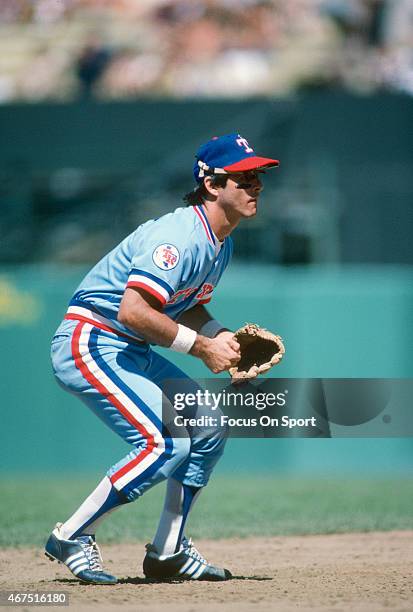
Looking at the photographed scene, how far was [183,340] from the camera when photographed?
173 inches

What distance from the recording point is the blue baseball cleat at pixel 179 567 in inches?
189

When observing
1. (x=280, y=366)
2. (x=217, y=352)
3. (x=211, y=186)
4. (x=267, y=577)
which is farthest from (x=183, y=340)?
(x=280, y=366)

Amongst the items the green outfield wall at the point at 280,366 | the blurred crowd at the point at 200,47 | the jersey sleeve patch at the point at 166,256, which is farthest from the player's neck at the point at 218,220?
the blurred crowd at the point at 200,47

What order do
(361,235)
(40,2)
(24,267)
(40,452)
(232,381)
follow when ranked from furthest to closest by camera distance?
(40,2) < (361,235) < (24,267) < (40,452) < (232,381)

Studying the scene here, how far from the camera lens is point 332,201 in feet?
43.7

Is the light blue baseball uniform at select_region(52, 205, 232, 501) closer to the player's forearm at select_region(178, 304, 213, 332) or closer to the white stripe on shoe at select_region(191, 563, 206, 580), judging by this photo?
the player's forearm at select_region(178, 304, 213, 332)

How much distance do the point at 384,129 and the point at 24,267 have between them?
4916 mm

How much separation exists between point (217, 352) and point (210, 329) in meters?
0.52

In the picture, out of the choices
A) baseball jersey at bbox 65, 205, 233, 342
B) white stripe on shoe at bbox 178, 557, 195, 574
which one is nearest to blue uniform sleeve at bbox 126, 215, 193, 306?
baseball jersey at bbox 65, 205, 233, 342

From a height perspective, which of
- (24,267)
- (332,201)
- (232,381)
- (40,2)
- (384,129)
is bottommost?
(232,381)

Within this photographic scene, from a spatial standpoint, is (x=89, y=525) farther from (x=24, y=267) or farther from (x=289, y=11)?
(x=289, y=11)

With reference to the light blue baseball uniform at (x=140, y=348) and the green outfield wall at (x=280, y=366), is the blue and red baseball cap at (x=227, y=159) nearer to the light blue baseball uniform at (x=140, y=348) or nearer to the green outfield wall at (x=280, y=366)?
the light blue baseball uniform at (x=140, y=348)

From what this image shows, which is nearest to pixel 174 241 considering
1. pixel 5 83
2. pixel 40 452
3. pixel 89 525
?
pixel 89 525

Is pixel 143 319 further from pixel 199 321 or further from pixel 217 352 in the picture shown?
pixel 199 321
